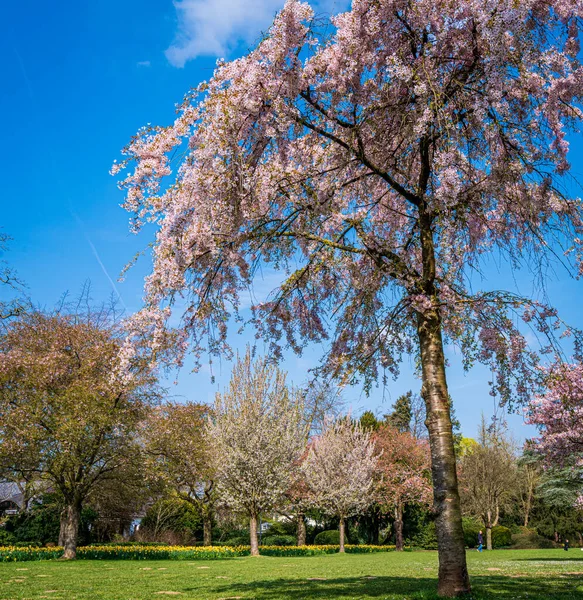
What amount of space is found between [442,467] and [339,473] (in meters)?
21.6

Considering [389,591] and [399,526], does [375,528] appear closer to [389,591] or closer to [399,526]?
[399,526]

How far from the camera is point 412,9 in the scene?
260 inches

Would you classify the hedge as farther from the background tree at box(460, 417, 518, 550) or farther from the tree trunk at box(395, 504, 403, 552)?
the background tree at box(460, 417, 518, 550)

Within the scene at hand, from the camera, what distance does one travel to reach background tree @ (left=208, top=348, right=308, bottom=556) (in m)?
22.5

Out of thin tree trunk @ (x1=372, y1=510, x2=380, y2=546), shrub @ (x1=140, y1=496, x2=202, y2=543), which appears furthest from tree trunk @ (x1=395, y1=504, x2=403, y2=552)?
shrub @ (x1=140, y1=496, x2=202, y2=543)

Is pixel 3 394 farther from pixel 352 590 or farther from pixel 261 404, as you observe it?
pixel 352 590

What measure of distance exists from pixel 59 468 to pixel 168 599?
11.6 meters

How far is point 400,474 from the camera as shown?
31656 mm

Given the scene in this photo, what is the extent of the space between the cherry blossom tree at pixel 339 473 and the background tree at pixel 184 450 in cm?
542

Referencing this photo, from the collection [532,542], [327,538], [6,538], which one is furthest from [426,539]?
[6,538]

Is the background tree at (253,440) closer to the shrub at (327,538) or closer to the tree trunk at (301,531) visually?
the tree trunk at (301,531)

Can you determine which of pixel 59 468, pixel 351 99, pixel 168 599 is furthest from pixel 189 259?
pixel 59 468

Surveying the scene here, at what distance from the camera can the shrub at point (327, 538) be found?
104ft

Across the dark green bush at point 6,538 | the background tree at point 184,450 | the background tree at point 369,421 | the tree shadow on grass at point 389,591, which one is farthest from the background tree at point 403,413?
the tree shadow on grass at point 389,591
